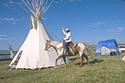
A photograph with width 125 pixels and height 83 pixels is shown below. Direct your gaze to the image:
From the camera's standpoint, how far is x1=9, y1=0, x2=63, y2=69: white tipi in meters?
19.6

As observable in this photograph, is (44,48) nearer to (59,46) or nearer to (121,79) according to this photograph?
(59,46)

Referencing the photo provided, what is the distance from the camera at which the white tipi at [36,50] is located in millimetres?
19594

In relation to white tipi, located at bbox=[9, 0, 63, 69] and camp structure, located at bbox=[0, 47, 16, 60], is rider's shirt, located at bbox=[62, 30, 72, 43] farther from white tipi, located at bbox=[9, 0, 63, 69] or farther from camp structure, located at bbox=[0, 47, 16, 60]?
camp structure, located at bbox=[0, 47, 16, 60]

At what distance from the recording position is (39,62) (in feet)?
63.9

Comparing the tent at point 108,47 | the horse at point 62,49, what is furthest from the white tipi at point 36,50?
the tent at point 108,47

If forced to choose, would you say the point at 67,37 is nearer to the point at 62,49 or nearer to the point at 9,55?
the point at 62,49

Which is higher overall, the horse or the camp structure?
the camp structure

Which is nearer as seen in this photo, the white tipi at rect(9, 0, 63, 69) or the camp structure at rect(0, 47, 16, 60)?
the white tipi at rect(9, 0, 63, 69)

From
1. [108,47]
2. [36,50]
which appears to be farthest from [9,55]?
[36,50]

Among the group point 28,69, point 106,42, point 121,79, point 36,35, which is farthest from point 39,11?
point 106,42

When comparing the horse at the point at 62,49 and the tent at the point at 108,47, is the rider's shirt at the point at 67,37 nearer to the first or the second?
the horse at the point at 62,49

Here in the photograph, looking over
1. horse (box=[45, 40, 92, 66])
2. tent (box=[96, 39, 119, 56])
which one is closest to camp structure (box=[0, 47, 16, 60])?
tent (box=[96, 39, 119, 56])

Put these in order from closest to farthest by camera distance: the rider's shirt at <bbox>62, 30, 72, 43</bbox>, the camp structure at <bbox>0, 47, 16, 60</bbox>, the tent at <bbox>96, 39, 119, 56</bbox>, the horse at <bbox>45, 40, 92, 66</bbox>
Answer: the rider's shirt at <bbox>62, 30, 72, 43</bbox>, the horse at <bbox>45, 40, 92, 66</bbox>, the tent at <bbox>96, 39, 119, 56</bbox>, the camp structure at <bbox>0, 47, 16, 60</bbox>

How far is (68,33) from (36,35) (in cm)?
314
